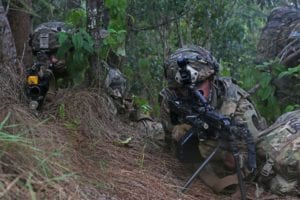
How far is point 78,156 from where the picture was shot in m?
3.53

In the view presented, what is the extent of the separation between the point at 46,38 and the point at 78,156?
1.51 m

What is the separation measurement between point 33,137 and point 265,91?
113 inches

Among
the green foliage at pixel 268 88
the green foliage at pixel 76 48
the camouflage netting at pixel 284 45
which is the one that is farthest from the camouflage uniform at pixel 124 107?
the camouflage netting at pixel 284 45

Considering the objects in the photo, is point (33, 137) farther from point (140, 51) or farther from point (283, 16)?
point (140, 51)

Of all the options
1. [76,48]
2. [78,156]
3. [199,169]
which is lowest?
[199,169]

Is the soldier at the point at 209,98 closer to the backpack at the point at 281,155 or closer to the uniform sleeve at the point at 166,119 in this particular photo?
the uniform sleeve at the point at 166,119

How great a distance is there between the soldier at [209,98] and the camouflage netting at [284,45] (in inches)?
41.2

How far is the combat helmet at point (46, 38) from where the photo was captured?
464 centimetres

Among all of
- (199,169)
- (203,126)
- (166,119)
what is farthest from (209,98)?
(199,169)

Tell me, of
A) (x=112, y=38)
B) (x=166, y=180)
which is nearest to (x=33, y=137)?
(x=166, y=180)

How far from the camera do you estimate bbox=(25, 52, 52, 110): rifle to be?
13.6 ft

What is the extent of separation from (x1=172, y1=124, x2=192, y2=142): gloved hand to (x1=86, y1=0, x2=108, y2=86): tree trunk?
76 cm

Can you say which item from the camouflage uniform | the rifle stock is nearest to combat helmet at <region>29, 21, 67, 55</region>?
the camouflage uniform

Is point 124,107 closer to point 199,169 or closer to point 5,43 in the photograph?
point 5,43
